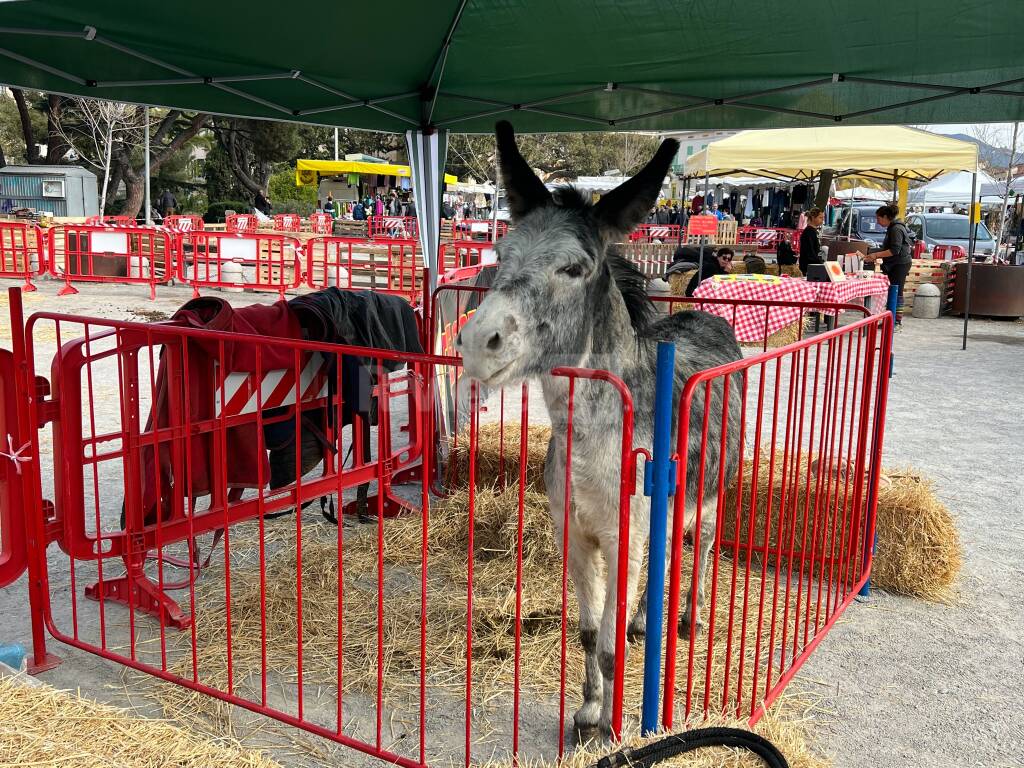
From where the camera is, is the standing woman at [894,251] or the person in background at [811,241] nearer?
the standing woman at [894,251]

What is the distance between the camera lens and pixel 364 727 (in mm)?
3439

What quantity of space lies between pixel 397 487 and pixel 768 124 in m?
4.21

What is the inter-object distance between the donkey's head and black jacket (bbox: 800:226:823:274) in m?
13.5

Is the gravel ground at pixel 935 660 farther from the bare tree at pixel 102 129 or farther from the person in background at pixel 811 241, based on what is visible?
the bare tree at pixel 102 129

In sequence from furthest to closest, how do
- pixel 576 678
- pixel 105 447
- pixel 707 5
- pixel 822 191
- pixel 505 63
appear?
pixel 822 191
pixel 105 447
pixel 505 63
pixel 707 5
pixel 576 678

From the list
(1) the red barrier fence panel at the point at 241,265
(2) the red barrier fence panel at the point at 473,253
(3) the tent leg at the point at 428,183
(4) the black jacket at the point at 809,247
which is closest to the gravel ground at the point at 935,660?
(3) the tent leg at the point at 428,183

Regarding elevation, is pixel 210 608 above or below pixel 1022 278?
below

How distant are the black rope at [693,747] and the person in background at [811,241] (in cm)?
1446

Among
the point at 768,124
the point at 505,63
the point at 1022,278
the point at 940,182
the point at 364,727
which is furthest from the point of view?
the point at 940,182

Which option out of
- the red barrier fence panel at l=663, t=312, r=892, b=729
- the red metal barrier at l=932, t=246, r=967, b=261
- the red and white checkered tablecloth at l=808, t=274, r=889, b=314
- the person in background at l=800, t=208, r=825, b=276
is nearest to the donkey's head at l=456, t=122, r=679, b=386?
the red barrier fence panel at l=663, t=312, r=892, b=729

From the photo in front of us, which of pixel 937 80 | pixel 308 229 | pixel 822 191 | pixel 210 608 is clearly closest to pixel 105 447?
pixel 210 608

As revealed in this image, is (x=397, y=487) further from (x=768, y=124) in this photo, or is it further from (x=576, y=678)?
(x=768, y=124)

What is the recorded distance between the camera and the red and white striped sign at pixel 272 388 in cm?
428

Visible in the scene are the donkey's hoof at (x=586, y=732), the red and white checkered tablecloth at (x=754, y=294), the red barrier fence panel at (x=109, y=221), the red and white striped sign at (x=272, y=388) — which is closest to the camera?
the donkey's hoof at (x=586, y=732)
